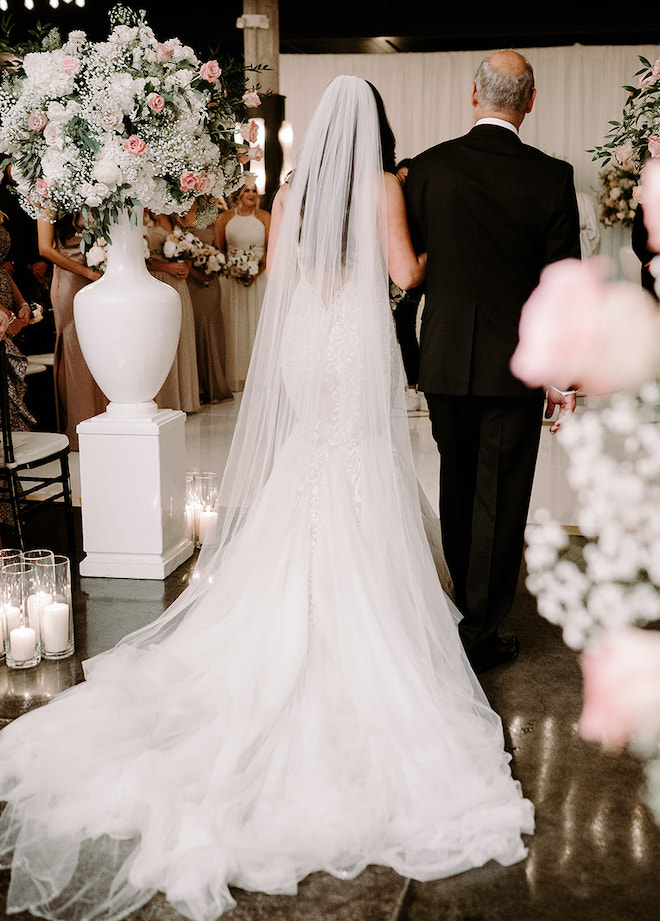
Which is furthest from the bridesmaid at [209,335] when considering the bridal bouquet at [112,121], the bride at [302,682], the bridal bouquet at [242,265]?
the bride at [302,682]

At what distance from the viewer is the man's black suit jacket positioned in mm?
2570

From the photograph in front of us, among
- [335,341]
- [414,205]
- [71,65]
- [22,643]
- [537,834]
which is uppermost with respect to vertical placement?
[71,65]

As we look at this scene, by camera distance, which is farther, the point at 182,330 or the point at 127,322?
the point at 182,330

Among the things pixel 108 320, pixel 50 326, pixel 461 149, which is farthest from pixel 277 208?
pixel 50 326

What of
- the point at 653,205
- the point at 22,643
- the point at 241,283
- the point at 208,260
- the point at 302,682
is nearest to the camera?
the point at 653,205

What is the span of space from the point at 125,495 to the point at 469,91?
821 cm

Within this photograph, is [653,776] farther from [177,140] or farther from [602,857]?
[177,140]

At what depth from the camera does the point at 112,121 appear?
10.8 ft

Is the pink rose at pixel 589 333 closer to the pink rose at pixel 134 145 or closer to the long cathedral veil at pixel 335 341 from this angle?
the long cathedral veil at pixel 335 341

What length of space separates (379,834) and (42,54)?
2936 millimetres

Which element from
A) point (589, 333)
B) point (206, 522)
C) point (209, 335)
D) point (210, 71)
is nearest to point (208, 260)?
point (209, 335)

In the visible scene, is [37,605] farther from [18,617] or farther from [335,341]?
[335,341]

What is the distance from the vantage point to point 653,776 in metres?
0.41

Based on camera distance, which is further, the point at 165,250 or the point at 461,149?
the point at 165,250
